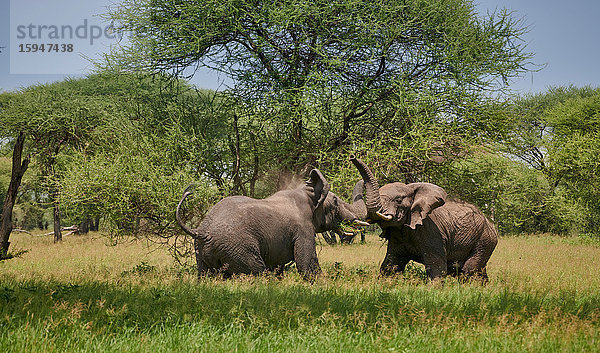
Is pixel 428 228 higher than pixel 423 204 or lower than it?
lower

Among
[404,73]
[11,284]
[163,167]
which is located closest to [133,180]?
[163,167]

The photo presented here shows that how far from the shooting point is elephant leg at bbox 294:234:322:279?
9219 mm

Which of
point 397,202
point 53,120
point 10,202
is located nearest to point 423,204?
point 397,202

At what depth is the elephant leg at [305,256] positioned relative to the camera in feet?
30.2

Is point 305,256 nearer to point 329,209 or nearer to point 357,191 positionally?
point 329,209

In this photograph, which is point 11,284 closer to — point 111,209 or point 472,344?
point 111,209

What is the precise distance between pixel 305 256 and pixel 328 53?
666cm

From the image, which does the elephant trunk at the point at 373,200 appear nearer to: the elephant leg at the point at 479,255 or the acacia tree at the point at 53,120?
the elephant leg at the point at 479,255

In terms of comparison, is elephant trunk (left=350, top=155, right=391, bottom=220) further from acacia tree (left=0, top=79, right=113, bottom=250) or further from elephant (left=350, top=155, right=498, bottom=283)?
acacia tree (left=0, top=79, right=113, bottom=250)

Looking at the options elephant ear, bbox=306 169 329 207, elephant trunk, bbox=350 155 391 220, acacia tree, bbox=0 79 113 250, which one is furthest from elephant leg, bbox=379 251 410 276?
acacia tree, bbox=0 79 113 250

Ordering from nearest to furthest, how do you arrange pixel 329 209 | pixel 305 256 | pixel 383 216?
pixel 383 216 → pixel 305 256 → pixel 329 209

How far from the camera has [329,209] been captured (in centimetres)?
1027

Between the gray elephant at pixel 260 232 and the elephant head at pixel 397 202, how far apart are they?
3.76 feet

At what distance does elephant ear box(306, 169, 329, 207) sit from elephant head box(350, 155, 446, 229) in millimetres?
916
